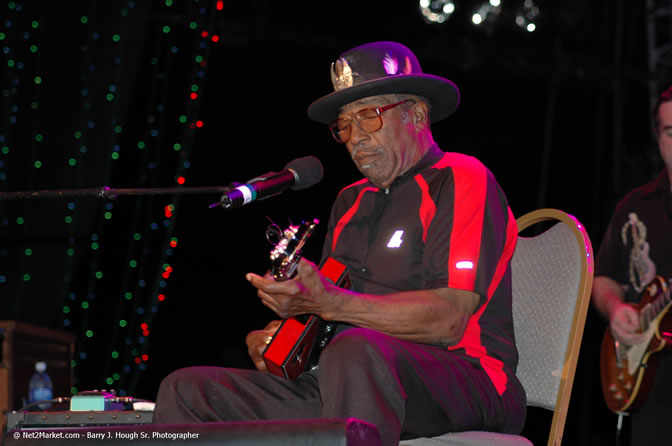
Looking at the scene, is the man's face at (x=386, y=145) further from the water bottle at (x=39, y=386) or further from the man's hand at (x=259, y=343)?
the water bottle at (x=39, y=386)

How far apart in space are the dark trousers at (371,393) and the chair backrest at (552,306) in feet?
0.45

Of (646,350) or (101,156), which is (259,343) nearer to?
(646,350)

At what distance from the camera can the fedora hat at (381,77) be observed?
264 cm

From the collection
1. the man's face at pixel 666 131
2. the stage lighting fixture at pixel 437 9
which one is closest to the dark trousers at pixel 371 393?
the man's face at pixel 666 131

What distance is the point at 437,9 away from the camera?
23.1 ft

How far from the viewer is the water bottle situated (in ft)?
13.4

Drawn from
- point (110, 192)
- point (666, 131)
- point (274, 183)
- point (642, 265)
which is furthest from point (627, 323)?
point (110, 192)

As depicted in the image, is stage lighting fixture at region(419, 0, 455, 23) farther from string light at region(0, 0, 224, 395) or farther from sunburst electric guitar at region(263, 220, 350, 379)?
sunburst electric guitar at region(263, 220, 350, 379)

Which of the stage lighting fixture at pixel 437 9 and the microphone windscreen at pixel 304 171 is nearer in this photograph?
the microphone windscreen at pixel 304 171

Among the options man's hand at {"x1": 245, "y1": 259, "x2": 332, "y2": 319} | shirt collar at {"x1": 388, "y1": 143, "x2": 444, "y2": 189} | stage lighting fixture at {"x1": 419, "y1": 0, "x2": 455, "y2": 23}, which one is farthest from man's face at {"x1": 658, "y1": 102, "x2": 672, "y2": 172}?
stage lighting fixture at {"x1": 419, "y1": 0, "x2": 455, "y2": 23}

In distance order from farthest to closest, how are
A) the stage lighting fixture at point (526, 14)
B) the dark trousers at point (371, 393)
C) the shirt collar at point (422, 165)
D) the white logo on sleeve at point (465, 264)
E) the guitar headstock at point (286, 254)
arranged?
the stage lighting fixture at point (526, 14) < the shirt collar at point (422, 165) < the white logo on sleeve at point (465, 264) < the guitar headstock at point (286, 254) < the dark trousers at point (371, 393)

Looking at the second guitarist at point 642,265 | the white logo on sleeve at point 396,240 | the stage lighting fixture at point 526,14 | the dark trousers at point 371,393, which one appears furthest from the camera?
the stage lighting fixture at point 526,14

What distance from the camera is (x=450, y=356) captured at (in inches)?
86.3

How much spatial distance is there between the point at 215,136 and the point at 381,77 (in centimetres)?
490
